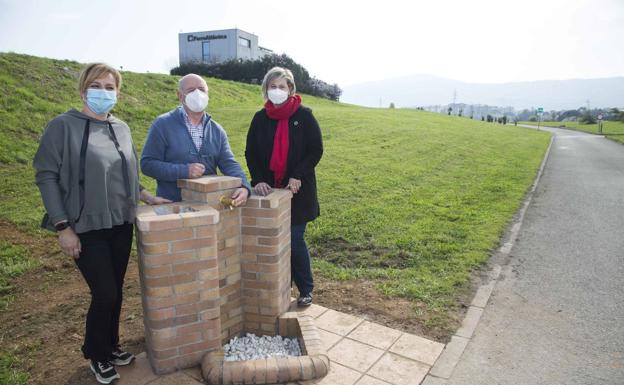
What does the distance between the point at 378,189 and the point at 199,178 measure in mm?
6507

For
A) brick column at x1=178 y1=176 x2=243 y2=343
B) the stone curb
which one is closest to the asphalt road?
the stone curb

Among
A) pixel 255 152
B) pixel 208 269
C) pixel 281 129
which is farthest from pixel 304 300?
pixel 281 129

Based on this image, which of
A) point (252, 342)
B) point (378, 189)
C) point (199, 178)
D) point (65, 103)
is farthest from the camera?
point (65, 103)

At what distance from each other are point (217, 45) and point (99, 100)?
246ft

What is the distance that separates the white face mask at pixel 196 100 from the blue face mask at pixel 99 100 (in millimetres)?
531

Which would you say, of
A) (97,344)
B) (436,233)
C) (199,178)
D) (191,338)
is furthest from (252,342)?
(436,233)

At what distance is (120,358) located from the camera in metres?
3.15

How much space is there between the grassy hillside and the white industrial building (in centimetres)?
5314

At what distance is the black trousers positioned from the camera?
2715 mm

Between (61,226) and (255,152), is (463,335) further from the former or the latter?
(61,226)

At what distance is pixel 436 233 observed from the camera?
654 cm

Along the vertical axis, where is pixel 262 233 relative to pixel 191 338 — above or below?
above

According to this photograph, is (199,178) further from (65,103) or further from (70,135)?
(65,103)

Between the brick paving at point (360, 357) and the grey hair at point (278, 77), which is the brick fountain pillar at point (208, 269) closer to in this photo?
the brick paving at point (360, 357)
